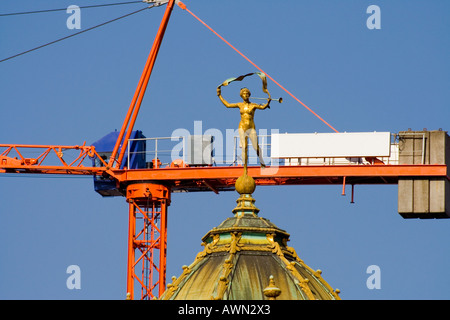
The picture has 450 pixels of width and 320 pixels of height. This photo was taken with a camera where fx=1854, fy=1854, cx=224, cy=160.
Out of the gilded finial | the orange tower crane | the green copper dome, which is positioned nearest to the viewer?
the gilded finial

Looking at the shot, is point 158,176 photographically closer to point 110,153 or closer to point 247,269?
point 110,153

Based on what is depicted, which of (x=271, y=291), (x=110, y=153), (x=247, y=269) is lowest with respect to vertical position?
(x=271, y=291)

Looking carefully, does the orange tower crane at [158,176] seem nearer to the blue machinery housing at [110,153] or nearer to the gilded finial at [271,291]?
the blue machinery housing at [110,153]

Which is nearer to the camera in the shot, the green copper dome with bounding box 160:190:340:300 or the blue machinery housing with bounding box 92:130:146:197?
the green copper dome with bounding box 160:190:340:300

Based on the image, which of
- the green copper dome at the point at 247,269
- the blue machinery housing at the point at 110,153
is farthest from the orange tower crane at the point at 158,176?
the green copper dome at the point at 247,269

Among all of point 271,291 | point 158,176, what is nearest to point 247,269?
point 271,291

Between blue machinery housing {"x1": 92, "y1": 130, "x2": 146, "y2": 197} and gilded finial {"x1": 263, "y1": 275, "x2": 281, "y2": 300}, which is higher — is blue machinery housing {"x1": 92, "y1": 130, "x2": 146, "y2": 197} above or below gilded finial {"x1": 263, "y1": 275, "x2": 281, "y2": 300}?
above

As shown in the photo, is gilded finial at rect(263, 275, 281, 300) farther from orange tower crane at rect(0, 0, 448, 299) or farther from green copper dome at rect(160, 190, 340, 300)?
orange tower crane at rect(0, 0, 448, 299)

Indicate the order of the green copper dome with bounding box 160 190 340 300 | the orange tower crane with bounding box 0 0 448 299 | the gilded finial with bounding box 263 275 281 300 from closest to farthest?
the gilded finial with bounding box 263 275 281 300 → the green copper dome with bounding box 160 190 340 300 → the orange tower crane with bounding box 0 0 448 299

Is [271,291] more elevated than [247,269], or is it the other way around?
[247,269]

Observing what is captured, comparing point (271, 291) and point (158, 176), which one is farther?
point (158, 176)

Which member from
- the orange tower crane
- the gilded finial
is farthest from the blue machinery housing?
the gilded finial
